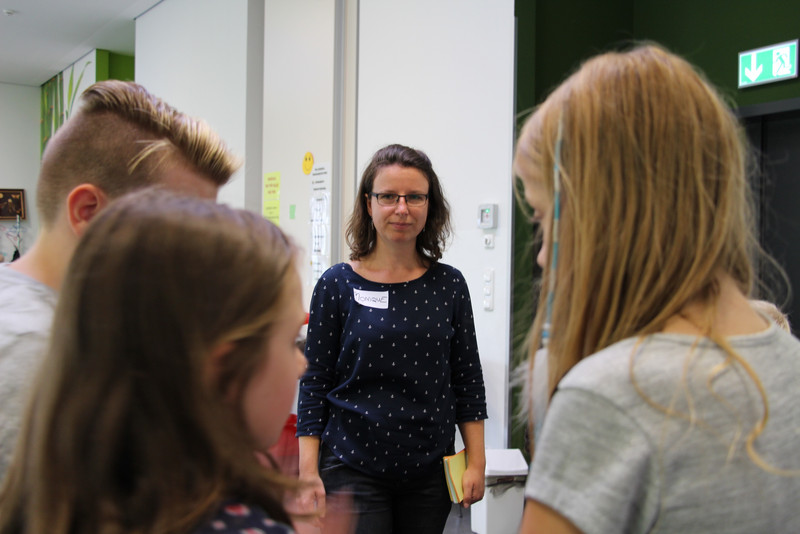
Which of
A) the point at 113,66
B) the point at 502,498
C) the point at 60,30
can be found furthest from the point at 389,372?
the point at 113,66

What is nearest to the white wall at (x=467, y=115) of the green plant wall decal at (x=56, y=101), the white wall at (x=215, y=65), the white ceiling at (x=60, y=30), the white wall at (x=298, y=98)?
the white wall at (x=298, y=98)

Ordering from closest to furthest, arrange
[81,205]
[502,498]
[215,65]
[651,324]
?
1. [651,324]
2. [81,205]
3. [502,498]
4. [215,65]

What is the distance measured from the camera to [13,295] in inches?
33.7

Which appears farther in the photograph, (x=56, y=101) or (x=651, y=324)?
(x=56, y=101)

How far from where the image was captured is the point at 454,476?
1.72m

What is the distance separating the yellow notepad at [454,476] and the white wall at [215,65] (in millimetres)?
3193

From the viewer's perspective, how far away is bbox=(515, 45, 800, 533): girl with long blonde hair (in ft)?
2.08

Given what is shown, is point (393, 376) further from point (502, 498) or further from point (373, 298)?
point (502, 498)

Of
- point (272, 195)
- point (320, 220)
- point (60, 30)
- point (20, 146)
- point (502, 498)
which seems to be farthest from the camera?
point (20, 146)

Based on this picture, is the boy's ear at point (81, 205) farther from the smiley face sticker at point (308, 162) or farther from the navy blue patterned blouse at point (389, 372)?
the smiley face sticker at point (308, 162)

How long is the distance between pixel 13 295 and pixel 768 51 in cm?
373

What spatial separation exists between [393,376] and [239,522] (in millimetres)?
1117

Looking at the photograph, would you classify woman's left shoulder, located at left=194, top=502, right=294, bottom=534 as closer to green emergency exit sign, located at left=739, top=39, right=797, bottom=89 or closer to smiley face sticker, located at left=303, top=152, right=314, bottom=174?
green emergency exit sign, located at left=739, top=39, right=797, bottom=89

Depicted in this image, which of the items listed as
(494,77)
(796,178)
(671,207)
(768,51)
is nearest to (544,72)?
(494,77)
